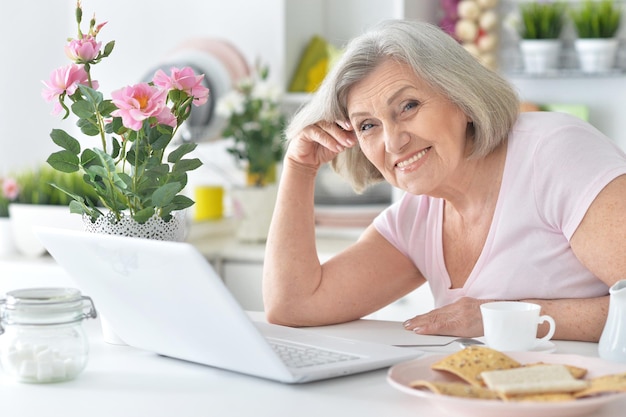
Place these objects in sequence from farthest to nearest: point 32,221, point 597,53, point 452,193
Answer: point 597,53, point 32,221, point 452,193

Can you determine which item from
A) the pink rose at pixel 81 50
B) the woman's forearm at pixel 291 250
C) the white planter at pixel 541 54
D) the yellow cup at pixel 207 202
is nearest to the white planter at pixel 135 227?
the pink rose at pixel 81 50

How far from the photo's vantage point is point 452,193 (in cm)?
180

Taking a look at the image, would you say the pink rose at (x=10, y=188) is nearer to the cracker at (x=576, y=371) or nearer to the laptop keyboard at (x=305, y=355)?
the laptop keyboard at (x=305, y=355)

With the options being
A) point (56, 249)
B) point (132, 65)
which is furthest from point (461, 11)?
point (56, 249)

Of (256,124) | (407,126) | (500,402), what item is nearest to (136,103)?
(407,126)

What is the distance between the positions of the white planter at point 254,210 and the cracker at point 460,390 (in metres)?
2.11

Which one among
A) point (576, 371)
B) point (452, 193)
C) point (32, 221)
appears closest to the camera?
point (576, 371)

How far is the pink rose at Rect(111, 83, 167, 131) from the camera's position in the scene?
1.35m

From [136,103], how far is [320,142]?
54 cm

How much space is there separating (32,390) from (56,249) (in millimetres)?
196

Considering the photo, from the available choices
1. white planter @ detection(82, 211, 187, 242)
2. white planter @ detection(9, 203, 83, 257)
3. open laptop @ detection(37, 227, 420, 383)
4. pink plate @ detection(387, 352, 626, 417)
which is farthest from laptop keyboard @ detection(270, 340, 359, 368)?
white planter @ detection(9, 203, 83, 257)

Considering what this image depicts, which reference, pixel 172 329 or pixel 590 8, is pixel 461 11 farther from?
pixel 172 329

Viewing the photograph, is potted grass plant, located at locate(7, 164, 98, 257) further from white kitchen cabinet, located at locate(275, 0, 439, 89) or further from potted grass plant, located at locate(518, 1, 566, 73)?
potted grass plant, located at locate(518, 1, 566, 73)

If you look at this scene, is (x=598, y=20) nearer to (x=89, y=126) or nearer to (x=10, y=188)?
(x=10, y=188)
